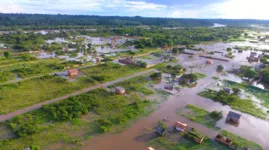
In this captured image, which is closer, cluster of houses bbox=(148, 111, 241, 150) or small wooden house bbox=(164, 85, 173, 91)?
cluster of houses bbox=(148, 111, 241, 150)

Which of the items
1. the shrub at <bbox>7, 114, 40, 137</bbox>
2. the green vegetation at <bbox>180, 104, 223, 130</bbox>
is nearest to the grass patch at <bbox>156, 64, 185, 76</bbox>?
the green vegetation at <bbox>180, 104, 223, 130</bbox>

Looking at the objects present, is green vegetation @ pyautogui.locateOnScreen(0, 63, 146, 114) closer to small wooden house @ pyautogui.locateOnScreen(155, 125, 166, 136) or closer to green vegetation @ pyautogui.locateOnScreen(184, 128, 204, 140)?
small wooden house @ pyautogui.locateOnScreen(155, 125, 166, 136)

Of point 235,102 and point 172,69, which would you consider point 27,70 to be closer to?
point 172,69

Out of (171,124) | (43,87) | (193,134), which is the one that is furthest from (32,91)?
(193,134)

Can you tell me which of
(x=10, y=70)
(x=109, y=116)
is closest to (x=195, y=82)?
(x=109, y=116)

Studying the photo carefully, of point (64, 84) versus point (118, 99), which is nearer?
point (118, 99)

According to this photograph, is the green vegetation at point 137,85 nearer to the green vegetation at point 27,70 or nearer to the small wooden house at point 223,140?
the small wooden house at point 223,140

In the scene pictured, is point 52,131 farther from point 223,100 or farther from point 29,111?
point 223,100
